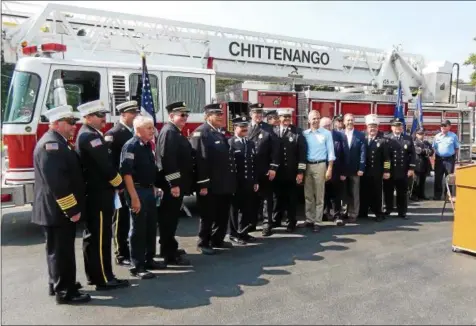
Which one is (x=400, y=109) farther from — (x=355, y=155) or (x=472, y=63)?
(x=472, y=63)

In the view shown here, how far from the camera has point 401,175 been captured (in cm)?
662

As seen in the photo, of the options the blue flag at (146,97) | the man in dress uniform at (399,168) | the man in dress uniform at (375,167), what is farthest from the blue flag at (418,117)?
the blue flag at (146,97)

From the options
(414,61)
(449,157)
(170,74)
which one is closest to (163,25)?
(170,74)

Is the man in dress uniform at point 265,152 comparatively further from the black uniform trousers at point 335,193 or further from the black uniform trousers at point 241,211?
the black uniform trousers at point 335,193

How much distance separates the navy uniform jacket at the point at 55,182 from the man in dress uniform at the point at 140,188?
55cm

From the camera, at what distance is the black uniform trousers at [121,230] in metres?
4.44

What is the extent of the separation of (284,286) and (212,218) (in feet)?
4.62

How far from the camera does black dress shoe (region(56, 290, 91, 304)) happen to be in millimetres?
3402

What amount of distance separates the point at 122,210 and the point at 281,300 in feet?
6.77

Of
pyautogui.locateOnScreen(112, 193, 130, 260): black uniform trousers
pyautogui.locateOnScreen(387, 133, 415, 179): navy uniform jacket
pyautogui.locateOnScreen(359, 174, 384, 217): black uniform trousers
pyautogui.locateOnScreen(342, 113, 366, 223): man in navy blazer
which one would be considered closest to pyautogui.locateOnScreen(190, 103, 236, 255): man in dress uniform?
pyautogui.locateOnScreen(112, 193, 130, 260): black uniform trousers

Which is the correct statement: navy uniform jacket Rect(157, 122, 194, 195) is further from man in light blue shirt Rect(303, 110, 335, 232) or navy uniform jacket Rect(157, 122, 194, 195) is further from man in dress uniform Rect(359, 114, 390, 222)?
man in dress uniform Rect(359, 114, 390, 222)

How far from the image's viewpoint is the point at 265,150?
561cm

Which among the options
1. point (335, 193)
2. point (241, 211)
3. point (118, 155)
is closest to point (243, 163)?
point (241, 211)

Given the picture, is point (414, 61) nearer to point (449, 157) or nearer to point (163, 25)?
point (449, 157)
